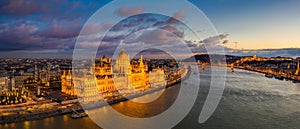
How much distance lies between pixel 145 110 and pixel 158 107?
0.55 meters

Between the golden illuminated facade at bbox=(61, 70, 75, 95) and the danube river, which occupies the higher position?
Answer: the golden illuminated facade at bbox=(61, 70, 75, 95)

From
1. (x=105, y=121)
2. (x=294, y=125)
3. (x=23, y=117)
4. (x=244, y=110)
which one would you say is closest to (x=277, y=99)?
(x=244, y=110)

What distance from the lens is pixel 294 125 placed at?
4.89 m

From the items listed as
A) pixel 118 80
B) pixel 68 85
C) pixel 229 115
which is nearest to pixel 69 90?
pixel 68 85

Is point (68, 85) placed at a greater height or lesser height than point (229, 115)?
greater

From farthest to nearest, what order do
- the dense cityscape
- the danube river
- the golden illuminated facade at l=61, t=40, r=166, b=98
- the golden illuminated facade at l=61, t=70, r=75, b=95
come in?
the golden illuminated facade at l=61, t=70, r=75, b=95 < the golden illuminated facade at l=61, t=40, r=166, b=98 < the dense cityscape < the danube river

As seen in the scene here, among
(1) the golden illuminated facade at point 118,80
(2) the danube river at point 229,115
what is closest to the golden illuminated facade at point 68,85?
(1) the golden illuminated facade at point 118,80

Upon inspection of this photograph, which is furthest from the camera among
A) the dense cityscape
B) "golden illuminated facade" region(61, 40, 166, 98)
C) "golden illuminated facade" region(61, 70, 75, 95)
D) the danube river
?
"golden illuminated facade" region(61, 70, 75, 95)

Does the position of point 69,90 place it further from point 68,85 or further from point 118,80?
point 118,80

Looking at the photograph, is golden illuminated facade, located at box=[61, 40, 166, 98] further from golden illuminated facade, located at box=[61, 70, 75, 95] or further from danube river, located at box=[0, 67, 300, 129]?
danube river, located at box=[0, 67, 300, 129]

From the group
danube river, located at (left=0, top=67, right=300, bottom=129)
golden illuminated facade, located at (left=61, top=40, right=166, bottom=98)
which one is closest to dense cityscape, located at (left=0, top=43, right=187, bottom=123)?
golden illuminated facade, located at (left=61, top=40, right=166, bottom=98)

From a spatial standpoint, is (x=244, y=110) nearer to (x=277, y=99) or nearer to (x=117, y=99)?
(x=277, y=99)

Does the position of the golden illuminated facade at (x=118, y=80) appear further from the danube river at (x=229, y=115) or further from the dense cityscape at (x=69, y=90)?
the danube river at (x=229, y=115)

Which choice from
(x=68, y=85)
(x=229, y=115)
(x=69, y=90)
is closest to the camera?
(x=229, y=115)
